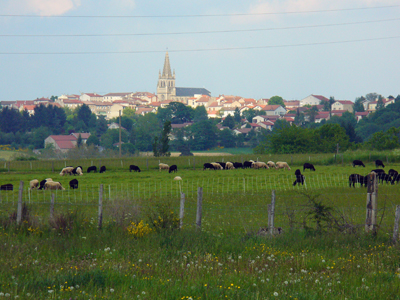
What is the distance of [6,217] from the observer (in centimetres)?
1291

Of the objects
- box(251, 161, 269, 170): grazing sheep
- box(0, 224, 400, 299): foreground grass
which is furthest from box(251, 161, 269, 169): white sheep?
box(0, 224, 400, 299): foreground grass

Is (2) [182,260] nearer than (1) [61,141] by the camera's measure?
Yes

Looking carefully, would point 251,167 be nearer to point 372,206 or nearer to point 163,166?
point 163,166

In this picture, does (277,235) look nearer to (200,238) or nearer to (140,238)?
(200,238)

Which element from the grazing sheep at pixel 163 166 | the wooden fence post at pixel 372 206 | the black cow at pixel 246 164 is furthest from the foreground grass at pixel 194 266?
the black cow at pixel 246 164

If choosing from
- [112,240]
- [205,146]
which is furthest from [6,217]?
[205,146]

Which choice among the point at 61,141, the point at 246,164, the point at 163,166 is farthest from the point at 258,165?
the point at 61,141

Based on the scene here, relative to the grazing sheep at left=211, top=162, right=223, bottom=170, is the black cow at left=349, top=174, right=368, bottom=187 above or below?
above

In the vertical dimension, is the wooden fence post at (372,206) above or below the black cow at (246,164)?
above

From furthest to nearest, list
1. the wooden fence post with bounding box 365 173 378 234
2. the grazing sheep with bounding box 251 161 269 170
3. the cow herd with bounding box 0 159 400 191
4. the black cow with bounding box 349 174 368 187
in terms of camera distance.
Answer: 1. the grazing sheep with bounding box 251 161 269 170
2. the cow herd with bounding box 0 159 400 191
3. the black cow with bounding box 349 174 368 187
4. the wooden fence post with bounding box 365 173 378 234

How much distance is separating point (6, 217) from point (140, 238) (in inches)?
172

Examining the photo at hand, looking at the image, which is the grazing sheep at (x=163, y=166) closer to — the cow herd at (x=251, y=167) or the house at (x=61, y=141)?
the cow herd at (x=251, y=167)

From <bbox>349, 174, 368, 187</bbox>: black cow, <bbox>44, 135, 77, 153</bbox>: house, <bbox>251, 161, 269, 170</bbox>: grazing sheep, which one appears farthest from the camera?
<bbox>44, 135, 77, 153</bbox>: house

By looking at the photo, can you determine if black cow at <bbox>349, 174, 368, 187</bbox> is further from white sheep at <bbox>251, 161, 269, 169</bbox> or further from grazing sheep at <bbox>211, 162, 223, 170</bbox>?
grazing sheep at <bbox>211, 162, 223, 170</bbox>
